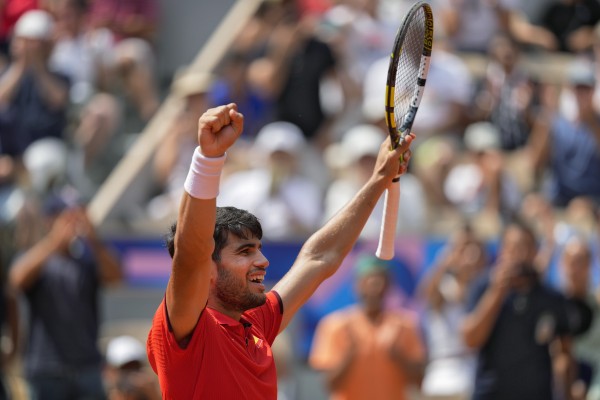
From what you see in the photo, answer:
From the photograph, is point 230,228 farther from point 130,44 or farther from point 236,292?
point 130,44

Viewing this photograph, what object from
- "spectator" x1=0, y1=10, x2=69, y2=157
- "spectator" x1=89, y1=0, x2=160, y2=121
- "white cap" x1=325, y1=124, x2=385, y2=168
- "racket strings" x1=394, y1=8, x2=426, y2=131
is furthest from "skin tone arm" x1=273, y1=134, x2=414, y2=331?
"spectator" x1=89, y1=0, x2=160, y2=121

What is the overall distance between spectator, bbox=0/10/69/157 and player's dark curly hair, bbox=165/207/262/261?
7699 millimetres

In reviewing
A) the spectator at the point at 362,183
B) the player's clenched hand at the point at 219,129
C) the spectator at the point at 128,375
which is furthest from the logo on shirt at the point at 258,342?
the spectator at the point at 362,183

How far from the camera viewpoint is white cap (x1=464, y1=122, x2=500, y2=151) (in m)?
11.0

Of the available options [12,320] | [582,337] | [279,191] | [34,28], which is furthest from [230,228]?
[34,28]

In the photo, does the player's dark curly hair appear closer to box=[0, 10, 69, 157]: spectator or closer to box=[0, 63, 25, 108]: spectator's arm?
box=[0, 10, 69, 157]: spectator

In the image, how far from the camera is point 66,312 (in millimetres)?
9766

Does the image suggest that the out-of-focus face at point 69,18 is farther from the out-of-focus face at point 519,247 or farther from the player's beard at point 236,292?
the player's beard at point 236,292

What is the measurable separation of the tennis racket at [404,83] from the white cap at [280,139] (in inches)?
203

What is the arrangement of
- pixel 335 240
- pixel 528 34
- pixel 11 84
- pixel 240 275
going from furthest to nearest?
pixel 528 34
pixel 11 84
pixel 335 240
pixel 240 275

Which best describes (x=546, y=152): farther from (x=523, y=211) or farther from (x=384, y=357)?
(x=384, y=357)

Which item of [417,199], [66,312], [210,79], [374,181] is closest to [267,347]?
[374,181]

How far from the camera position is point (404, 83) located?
555 cm

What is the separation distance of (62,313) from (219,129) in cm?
604
